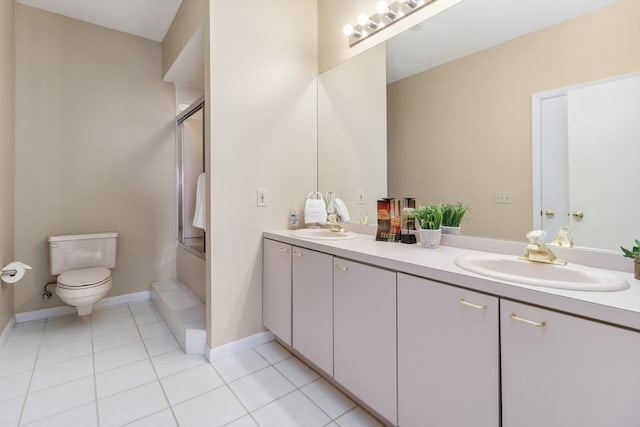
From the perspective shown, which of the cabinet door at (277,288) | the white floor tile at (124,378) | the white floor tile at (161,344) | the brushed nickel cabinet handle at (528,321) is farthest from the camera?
the white floor tile at (161,344)

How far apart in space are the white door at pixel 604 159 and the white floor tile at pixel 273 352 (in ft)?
5.49

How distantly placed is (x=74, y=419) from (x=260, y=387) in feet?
2.76

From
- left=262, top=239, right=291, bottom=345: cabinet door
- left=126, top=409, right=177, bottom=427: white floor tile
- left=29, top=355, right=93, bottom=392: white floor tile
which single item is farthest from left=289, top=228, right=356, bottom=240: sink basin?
left=29, top=355, right=93, bottom=392: white floor tile

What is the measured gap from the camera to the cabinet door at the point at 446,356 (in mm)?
902

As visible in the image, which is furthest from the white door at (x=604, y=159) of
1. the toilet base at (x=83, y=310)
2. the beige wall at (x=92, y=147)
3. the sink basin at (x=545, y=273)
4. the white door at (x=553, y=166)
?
the beige wall at (x=92, y=147)

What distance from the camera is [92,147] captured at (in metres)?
2.67

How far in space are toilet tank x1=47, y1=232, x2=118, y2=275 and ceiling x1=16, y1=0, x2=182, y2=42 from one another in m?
1.89

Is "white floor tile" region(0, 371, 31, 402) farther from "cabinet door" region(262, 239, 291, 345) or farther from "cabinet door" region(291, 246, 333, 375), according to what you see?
"cabinet door" region(291, 246, 333, 375)

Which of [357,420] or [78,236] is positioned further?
[78,236]

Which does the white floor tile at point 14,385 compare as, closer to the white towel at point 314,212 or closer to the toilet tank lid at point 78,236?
the toilet tank lid at point 78,236

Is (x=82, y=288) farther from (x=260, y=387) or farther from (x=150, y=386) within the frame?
(x=260, y=387)

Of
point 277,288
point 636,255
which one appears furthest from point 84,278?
point 636,255

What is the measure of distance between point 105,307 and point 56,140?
5.04 ft

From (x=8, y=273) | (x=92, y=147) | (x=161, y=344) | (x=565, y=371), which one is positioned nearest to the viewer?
(x=565, y=371)
